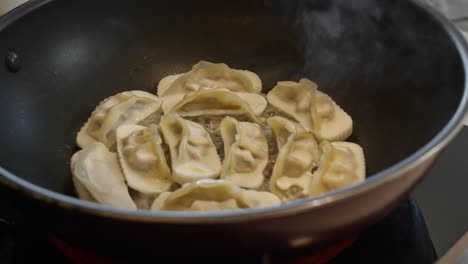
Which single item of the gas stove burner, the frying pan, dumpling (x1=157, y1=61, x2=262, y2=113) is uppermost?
the frying pan

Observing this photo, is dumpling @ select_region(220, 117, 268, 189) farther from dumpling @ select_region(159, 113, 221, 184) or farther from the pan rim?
the pan rim

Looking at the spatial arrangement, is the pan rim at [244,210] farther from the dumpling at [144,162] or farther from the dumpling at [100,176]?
the dumpling at [144,162]

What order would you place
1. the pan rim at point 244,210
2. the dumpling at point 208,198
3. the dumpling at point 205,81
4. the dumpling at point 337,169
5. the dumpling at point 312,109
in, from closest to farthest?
the pan rim at point 244,210
the dumpling at point 208,198
the dumpling at point 337,169
the dumpling at point 312,109
the dumpling at point 205,81

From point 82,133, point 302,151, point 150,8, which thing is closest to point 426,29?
point 302,151

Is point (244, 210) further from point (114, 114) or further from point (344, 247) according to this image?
point (114, 114)

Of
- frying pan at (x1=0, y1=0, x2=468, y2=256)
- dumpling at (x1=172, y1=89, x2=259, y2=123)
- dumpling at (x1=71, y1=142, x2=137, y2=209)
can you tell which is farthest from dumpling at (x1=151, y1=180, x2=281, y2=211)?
dumpling at (x1=172, y1=89, x2=259, y2=123)

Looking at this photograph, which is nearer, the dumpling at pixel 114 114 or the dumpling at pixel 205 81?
the dumpling at pixel 114 114

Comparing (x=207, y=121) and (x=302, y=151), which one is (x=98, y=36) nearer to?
(x=207, y=121)

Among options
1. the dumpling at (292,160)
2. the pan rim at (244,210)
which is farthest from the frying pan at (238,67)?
the dumpling at (292,160)
